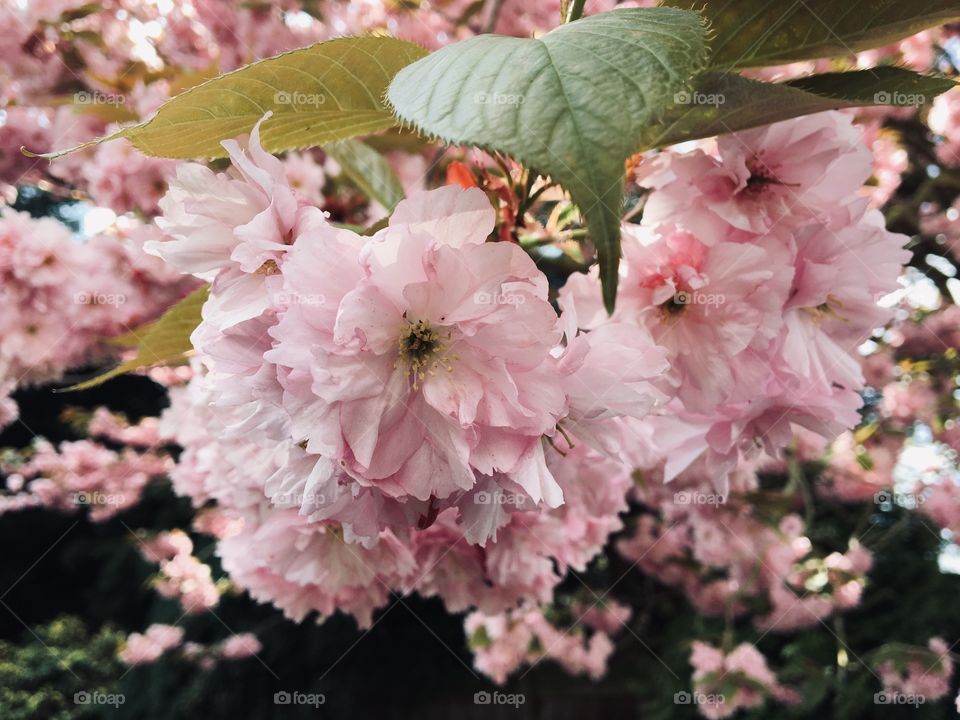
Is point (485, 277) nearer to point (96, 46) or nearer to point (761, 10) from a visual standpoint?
point (761, 10)

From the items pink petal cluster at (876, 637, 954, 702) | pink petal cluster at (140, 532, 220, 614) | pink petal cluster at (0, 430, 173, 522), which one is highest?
pink petal cluster at (0, 430, 173, 522)

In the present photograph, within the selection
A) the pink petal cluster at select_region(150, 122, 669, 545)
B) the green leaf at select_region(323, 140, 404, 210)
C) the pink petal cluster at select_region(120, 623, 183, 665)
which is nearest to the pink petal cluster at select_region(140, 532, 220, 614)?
the pink petal cluster at select_region(120, 623, 183, 665)

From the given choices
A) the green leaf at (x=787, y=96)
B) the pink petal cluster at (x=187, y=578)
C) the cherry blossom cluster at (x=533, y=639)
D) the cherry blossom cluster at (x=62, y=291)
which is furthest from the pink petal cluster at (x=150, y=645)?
the green leaf at (x=787, y=96)

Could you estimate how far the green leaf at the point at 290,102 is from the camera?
45cm

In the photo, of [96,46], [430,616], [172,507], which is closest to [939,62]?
[96,46]

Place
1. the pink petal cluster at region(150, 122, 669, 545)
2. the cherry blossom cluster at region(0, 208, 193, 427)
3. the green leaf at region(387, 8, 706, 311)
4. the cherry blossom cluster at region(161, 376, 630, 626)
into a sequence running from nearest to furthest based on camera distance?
1. the green leaf at region(387, 8, 706, 311)
2. the pink petal cluster at region(150, 122, 669, 545)
3. the cherry blossom cluster at region(161, 376, 630, 626)
4. the cherry blossom cluster at region(0, 208, 193, 427)

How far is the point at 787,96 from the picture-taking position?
0.44m

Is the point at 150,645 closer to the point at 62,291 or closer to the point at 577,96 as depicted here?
the point at 62,291

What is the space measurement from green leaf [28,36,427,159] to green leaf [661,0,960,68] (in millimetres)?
201

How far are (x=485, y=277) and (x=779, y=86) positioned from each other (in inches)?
8.4

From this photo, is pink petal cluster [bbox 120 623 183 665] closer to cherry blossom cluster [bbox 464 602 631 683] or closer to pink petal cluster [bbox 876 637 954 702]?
cherry blossom cluster [bbox 464 602 631 683]

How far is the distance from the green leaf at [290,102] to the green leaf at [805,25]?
20 cm

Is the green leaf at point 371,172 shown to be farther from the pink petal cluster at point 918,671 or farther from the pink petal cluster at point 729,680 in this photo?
the pink petal cluster at point 918,671

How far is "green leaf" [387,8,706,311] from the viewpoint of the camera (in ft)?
0.99
